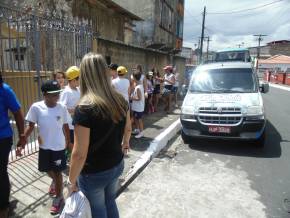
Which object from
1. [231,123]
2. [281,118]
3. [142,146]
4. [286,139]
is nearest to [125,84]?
[142,146]

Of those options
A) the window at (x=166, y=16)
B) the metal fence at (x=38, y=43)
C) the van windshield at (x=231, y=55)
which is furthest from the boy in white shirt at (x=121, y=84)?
the window at (x=166, y=16)

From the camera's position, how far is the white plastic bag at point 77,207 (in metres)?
2.09

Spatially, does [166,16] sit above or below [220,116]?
above

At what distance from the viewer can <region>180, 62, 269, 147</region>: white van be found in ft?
19.6

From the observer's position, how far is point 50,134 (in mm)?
3369

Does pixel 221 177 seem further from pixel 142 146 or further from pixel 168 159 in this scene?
pixel 142 146

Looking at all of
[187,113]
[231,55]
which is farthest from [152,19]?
[187,113]

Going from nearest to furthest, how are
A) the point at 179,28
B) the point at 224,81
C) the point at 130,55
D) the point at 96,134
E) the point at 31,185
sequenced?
the point at 96,134, the point at 31,185, the point at 224,81, the point at 130,55, the point at 179,28

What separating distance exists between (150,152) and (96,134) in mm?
3875

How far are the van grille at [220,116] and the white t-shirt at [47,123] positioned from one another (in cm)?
364

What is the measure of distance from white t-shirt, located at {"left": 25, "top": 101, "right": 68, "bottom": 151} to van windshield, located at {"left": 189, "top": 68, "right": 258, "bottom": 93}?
4.42 meters

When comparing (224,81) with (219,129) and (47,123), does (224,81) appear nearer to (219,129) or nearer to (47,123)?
(219,129)

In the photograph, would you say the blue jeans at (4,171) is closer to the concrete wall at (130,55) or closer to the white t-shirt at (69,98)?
the white t-shirt at (69,98)

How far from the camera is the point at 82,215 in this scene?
2.11 meters
